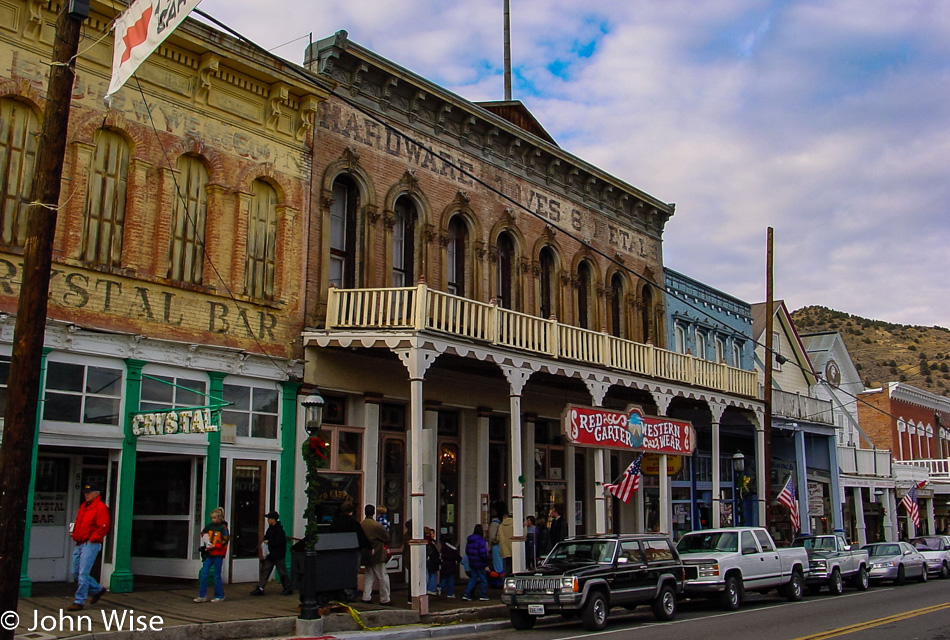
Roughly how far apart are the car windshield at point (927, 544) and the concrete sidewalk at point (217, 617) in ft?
57.1

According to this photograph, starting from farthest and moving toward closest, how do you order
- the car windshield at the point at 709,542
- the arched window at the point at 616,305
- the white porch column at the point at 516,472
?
the arched window at the point at 616,305, the car windshield at the point at 709,542, the white porch column at the point at 516,472

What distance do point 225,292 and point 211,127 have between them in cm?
316

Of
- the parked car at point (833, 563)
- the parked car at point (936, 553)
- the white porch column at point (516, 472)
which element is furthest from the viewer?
the parked car at point (936, 553)

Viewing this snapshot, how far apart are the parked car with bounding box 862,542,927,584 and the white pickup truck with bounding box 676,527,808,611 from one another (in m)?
5.19

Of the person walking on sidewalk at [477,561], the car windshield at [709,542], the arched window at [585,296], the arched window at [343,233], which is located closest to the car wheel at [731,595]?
the car windshield at [709,542]

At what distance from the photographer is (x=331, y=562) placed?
1352 cm

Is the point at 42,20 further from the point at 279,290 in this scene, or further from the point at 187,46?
the point at 279,290

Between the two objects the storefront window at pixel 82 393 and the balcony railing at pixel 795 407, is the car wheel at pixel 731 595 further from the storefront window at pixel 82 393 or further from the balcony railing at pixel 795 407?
the balcony railing at pixel 795 407

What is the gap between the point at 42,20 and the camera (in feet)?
48.5

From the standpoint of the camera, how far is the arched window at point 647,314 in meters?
29.0

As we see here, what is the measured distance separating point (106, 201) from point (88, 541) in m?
6.10

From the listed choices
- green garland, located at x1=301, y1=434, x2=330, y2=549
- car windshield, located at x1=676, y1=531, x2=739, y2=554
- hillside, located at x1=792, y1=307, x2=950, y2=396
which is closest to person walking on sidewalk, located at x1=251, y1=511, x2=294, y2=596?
green garland, located at x1=301, y1=434, x2=330, y2=549

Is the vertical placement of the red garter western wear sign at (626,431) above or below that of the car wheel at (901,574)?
above

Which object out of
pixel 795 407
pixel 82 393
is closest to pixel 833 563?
pixel 795 407
